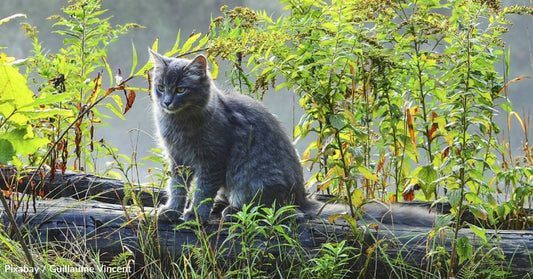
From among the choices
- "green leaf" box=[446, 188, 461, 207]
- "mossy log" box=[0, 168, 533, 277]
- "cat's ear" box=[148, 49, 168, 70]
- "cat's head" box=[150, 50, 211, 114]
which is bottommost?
"mossy log" box=[0, 168, 533, 277]

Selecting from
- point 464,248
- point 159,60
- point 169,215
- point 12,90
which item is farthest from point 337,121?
point 12,90

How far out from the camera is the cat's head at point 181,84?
2.89 metres

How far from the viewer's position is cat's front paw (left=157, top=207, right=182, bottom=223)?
2562 mm

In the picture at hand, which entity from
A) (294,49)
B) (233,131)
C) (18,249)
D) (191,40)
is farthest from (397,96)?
(18,249)

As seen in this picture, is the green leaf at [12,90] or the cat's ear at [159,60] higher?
the cat's ear at [159,60]

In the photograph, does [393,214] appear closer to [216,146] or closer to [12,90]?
[216,146]

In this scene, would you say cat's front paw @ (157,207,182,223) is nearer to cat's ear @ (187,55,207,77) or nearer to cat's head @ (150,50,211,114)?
cat's head @ (150,50,211,114)

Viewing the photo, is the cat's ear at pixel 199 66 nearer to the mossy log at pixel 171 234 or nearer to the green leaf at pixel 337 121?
the mossy log at pixel 171 234

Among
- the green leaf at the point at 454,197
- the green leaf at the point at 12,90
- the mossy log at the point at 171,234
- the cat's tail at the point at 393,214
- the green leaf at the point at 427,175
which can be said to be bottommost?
the mossy log at the point at 171,234

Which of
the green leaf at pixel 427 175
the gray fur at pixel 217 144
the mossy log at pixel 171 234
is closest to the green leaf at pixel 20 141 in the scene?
the mossy log at pixel 171 234

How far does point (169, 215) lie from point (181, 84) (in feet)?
2.05

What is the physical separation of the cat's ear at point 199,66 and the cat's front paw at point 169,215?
2.20 feet

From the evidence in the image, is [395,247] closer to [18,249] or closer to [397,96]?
[397,96]

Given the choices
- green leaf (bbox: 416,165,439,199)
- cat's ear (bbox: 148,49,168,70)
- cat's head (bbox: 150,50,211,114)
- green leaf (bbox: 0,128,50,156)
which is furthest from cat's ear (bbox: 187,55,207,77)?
green leaf (bbox: 0,128,50,156)
